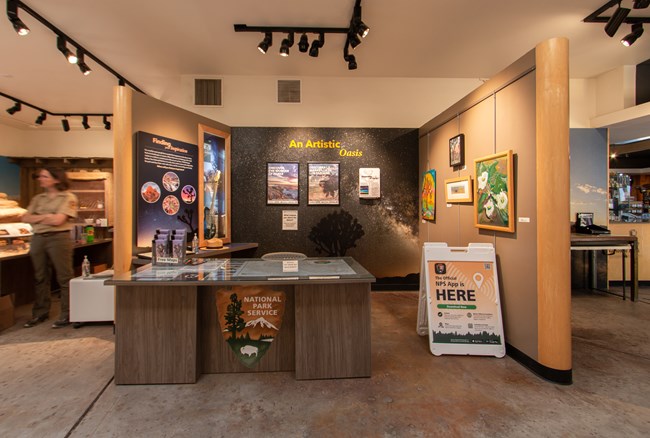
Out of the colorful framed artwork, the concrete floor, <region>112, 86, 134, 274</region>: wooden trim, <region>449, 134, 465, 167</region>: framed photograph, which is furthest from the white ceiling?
the concrete floor

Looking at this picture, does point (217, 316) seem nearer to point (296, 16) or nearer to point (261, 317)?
point (261, 317)

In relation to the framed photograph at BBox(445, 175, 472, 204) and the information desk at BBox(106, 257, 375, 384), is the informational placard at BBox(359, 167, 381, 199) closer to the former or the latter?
the framed photograph at BBox(445, 175, 472, 204)

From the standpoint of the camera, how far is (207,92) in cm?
516

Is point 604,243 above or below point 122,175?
below

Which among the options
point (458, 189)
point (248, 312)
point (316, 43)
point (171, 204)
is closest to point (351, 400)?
point (248, 312)

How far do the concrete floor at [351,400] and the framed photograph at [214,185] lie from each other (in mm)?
1922

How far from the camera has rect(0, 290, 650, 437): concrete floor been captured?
2.03 meters

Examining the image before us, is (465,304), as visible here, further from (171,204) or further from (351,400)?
(171,204)

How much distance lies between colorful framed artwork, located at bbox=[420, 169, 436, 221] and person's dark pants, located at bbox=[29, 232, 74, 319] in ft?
16.0

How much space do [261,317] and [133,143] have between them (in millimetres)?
2453

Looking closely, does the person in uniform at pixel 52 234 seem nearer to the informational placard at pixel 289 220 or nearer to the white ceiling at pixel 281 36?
the white ceiling at pixel 281 36

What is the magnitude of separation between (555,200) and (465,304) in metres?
1.23

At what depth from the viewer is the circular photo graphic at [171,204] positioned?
12.7ft

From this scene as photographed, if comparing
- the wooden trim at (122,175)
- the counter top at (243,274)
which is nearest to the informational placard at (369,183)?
the counter top at (243,274)
